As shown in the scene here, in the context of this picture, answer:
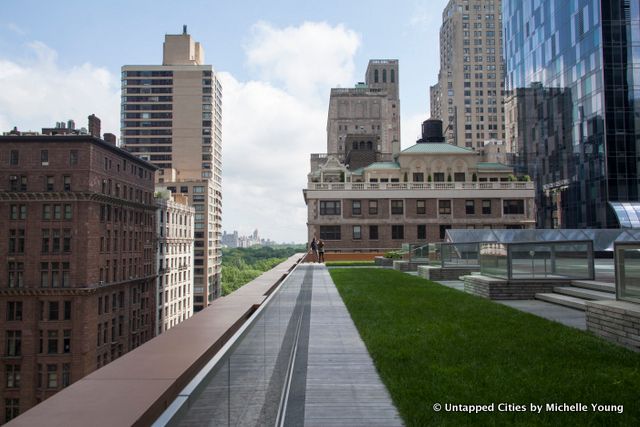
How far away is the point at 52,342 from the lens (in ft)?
212

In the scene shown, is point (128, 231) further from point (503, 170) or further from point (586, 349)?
point (586, 349)

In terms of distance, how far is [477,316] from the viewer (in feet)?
41.7

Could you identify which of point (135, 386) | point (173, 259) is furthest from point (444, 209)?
point (173, 259)

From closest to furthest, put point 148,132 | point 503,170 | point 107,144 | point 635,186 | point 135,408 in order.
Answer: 1. point 135,408
2. point 635,186
3. point 503,170
4. point 107,144
5. point 148,132

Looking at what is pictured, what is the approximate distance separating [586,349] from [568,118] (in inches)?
2578

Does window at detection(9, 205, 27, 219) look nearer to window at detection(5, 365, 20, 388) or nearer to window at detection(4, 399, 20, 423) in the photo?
window at detection(5, 365, 20, 388)

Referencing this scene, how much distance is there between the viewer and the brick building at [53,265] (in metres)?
63.7

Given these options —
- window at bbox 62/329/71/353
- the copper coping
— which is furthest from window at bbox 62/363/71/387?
the copper coping

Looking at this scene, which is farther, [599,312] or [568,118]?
[568,118]

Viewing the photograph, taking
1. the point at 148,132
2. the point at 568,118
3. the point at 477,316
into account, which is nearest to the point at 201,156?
the point at 148,132

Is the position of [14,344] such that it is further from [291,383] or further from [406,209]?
[291,383]

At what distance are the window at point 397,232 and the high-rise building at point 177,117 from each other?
96.1m

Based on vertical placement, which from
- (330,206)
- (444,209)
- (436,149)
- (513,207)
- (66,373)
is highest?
(436,149)

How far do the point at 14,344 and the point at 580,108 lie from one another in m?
79.9
